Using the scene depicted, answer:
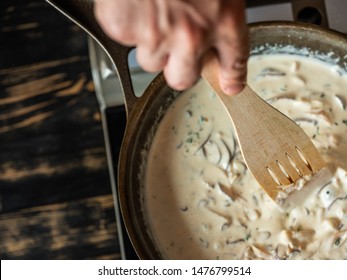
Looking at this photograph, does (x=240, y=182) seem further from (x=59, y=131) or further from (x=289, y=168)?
(x=59, y=131)

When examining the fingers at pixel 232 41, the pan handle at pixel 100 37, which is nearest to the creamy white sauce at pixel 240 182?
the pan handle at pixel 100 37

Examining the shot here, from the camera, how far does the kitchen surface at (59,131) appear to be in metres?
1.12

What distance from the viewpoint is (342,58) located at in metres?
0.99

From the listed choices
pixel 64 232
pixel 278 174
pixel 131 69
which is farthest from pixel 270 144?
pixel 64 232

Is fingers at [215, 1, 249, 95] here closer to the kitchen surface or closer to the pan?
the pan

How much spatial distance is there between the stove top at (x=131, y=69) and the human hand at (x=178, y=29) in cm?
59

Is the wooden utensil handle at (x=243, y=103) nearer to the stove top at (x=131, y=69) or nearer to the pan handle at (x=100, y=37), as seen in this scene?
the pan handle at (x=100, y=37)

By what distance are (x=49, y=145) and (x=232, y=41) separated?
2.47 feet

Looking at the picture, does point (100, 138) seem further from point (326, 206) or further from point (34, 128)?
point (326, 206)

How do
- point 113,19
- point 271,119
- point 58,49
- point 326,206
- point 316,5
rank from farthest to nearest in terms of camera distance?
point 58,49 < point 316,5 < point 326,206 < point 271,119 < point 113,19

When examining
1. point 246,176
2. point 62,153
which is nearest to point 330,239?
point 246,176

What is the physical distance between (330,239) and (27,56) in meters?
0.72

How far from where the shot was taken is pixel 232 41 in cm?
49

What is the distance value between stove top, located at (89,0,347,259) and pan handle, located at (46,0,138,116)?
0.49 feet
